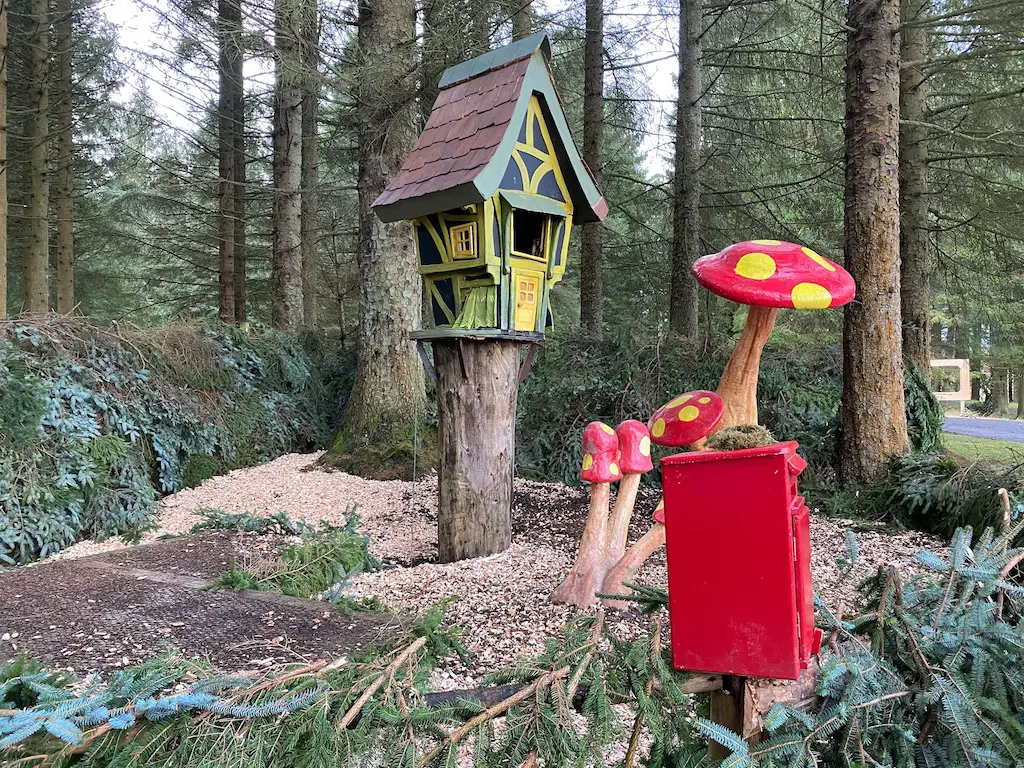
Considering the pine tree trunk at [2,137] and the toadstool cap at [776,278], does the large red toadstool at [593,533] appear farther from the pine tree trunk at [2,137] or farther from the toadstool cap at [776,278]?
the pine tree trunk at [2,137]

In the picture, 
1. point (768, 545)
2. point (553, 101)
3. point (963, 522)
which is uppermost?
point (553, 101)

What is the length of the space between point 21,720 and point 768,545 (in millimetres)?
1091

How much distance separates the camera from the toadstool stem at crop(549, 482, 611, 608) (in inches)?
121

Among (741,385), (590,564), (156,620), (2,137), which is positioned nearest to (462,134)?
(741,385)

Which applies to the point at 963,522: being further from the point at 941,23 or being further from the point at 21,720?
the point at 21,720

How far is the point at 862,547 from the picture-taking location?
383cm

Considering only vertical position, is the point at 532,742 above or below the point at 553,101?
below

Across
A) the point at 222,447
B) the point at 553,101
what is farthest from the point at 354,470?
the point at 553,101

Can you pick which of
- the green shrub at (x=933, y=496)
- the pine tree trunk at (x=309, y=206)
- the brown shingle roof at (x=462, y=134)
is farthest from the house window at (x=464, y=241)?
the pine tree trunk at (x=309, y=206)

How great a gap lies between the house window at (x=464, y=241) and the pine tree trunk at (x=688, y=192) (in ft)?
16.7

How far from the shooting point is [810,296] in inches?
66.1

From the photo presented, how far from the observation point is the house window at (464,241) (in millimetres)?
3547

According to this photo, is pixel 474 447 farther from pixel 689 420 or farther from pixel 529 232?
pixel 689 420

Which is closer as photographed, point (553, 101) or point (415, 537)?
point (553, 101)
